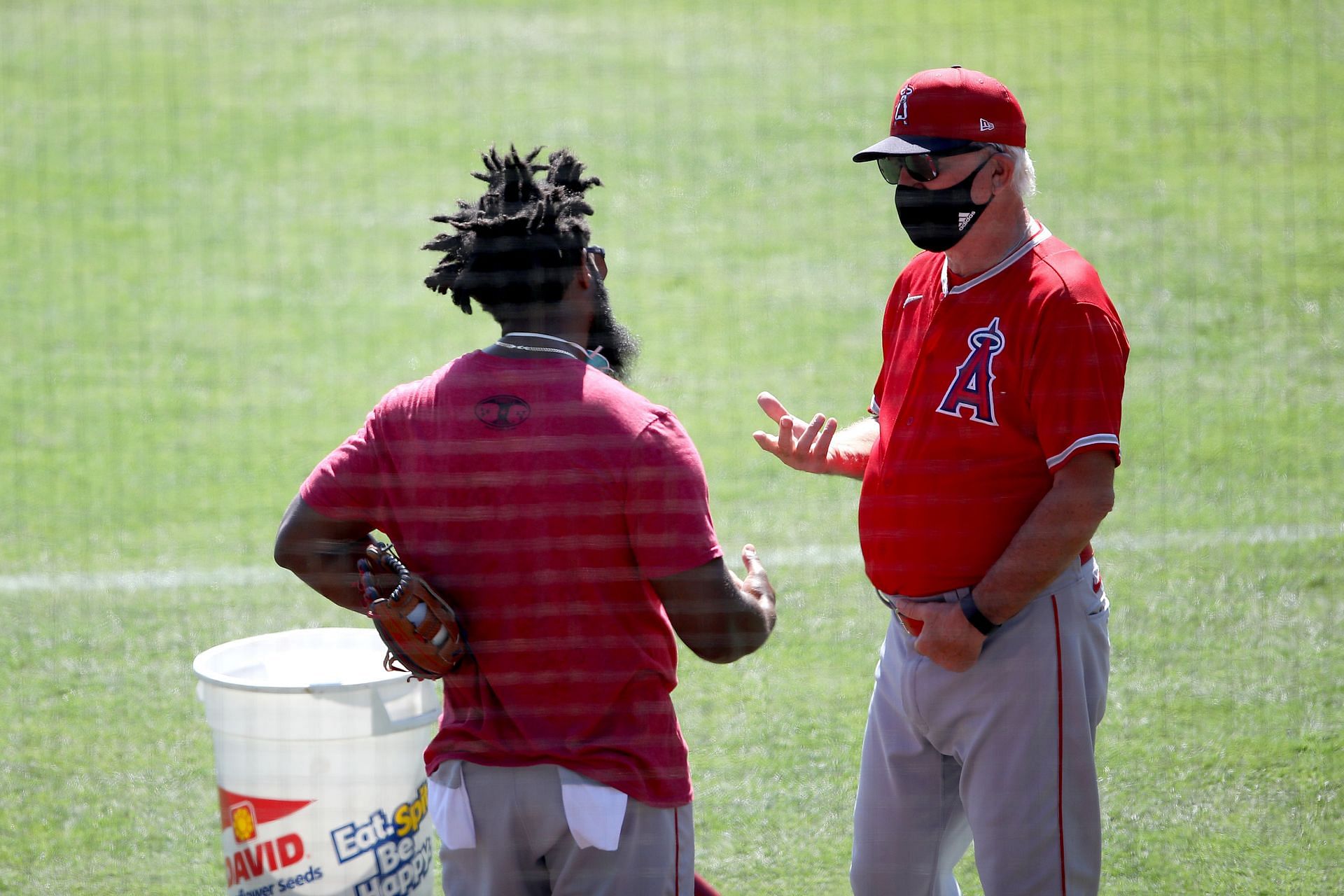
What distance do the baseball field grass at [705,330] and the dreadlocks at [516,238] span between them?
170 centimetres

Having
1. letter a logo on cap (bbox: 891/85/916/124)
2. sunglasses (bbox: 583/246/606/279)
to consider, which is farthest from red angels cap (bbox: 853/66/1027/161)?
sunglasses (bbox: 583/246/606/279)

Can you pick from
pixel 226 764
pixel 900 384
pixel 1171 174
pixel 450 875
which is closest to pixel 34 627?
pixel 226 764

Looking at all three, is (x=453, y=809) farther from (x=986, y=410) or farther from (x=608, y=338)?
(x=986, y=410)

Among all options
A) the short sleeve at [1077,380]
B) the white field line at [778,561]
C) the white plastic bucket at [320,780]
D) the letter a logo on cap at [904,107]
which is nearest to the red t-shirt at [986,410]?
the short sleeve at [1077,380]

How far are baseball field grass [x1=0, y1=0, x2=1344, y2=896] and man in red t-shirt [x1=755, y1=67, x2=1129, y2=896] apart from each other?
41.5 inches

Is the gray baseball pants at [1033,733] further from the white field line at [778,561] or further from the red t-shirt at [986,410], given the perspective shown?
the white field line at [778,561]

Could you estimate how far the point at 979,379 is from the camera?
2340 millimetres

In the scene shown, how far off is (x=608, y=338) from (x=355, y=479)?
47 centimetres

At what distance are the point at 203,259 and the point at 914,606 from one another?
745 cm

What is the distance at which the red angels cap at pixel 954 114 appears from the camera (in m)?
2.40

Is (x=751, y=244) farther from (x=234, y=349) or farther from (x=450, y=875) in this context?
(x=450, y=875)

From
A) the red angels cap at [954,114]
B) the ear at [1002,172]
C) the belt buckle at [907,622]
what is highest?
the red angels cap at [954,114]

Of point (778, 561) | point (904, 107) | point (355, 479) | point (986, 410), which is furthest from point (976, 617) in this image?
point (778, 561)

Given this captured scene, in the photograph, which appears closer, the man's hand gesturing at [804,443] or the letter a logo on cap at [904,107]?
the letter a logo on cap at [904,107]
